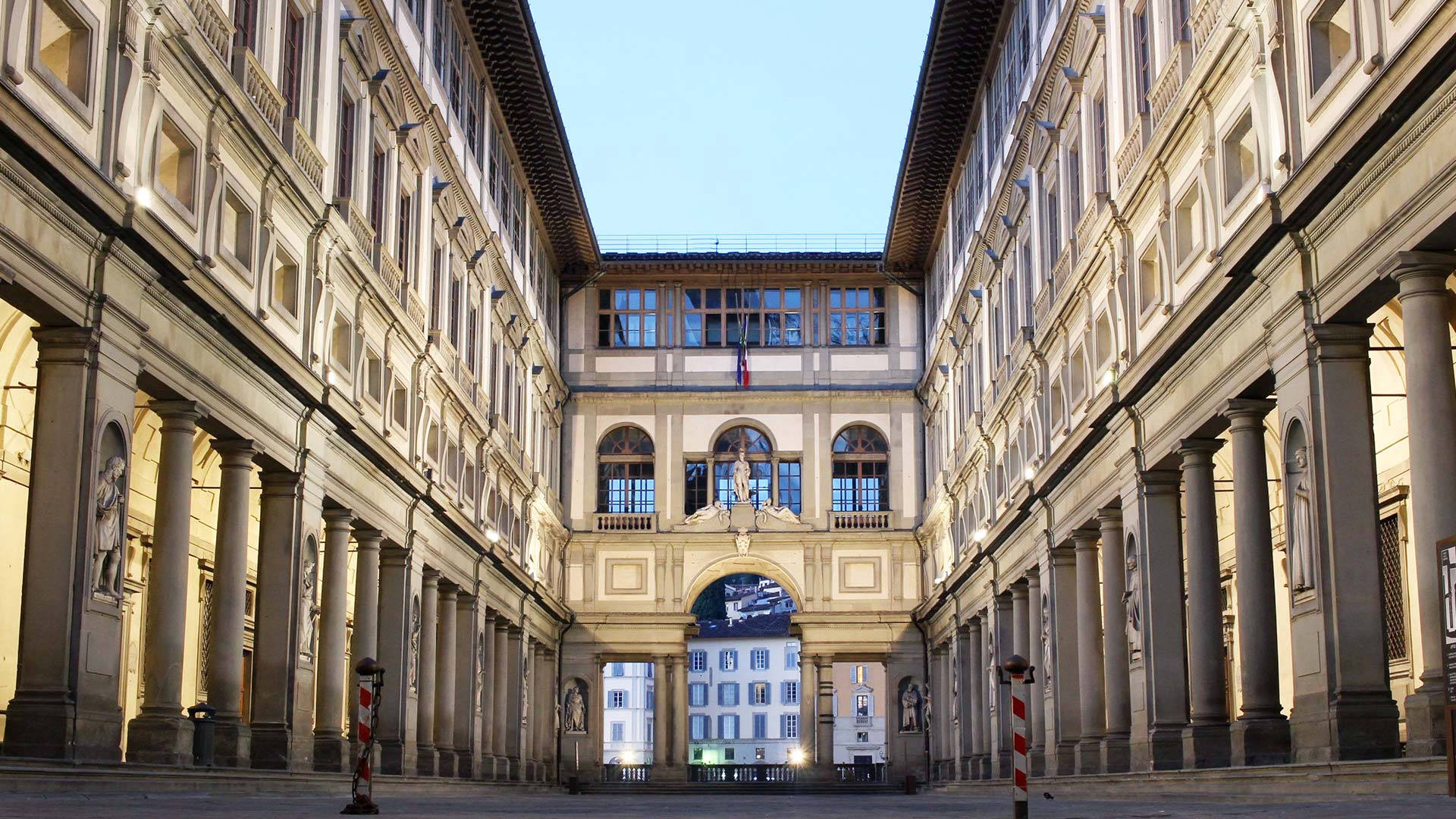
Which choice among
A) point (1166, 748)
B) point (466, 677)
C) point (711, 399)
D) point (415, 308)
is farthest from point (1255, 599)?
point (711, 399)

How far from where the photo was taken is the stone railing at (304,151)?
30031 millimetres

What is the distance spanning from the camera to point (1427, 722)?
18016 millimetres

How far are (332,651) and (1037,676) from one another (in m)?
16.8

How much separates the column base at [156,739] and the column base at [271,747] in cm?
498

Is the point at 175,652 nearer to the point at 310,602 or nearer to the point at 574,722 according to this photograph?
the point at 310,602

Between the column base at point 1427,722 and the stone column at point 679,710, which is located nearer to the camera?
the column base at point 1427,722

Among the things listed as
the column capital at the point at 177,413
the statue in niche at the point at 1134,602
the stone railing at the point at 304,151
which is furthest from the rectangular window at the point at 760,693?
the column capital at the point at 177,413

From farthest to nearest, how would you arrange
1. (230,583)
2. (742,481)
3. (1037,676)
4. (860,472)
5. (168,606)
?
(860,472), (742,481), (1037,676), (230,583), (168,606)

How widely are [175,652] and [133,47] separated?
8.44 metres

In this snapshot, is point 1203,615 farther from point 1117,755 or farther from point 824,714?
point 824,714

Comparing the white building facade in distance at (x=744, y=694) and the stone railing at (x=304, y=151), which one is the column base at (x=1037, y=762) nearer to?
the stone railing at (x=304, y=151)

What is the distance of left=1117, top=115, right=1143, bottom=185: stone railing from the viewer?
30.8 meters

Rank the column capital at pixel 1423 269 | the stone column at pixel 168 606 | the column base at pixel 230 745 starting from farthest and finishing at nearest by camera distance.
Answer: the column base at pixel 230 745
the stone column at pixel 168 606
the column capital at pixel 1423 269

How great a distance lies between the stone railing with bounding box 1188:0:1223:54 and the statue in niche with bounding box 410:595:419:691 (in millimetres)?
21737
